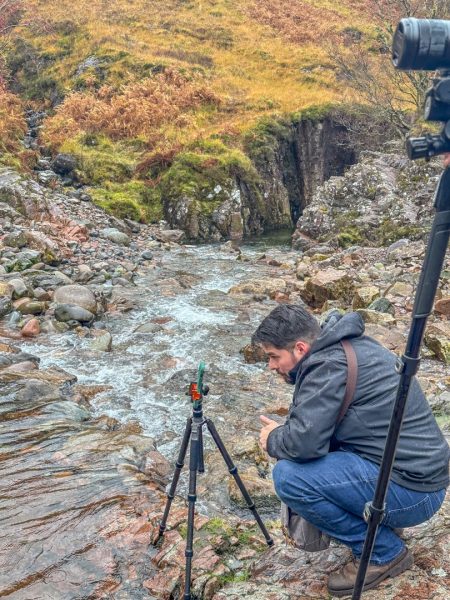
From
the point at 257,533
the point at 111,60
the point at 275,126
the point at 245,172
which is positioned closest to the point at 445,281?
the point at 257,533

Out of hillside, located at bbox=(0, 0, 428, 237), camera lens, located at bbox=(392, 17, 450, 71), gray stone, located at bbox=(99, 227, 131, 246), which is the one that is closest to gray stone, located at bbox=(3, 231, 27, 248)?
gray stone, located at bbox=(99, 227, 131, 246)

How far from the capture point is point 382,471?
82.1 inches

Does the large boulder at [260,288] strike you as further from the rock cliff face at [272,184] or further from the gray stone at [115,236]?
the rock cliff face at [272,184]

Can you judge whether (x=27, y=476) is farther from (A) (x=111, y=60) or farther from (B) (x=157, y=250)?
Result: (A) (x=111, y=60)

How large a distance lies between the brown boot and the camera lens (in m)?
2.49

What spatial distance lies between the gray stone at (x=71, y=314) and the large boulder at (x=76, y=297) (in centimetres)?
28

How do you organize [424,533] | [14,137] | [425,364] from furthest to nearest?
[14,137], [425,364], [424,533]

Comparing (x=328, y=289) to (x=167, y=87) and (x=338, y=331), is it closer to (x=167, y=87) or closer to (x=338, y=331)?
(x=338, y=331)

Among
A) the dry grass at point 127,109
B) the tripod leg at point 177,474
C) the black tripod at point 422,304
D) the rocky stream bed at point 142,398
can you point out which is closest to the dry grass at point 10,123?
the dry grass at point 127,109

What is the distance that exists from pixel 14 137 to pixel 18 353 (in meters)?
18.5

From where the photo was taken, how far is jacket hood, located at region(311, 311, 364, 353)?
104 inches

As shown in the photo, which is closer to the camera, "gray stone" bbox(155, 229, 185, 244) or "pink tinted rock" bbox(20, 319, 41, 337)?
"pink tinted rock" bbox(20, 319, 41, 337)

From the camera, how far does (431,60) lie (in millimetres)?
1763

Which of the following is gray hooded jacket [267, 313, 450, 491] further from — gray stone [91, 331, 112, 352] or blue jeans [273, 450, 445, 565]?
gray stone [91, 331, 112, 352]
